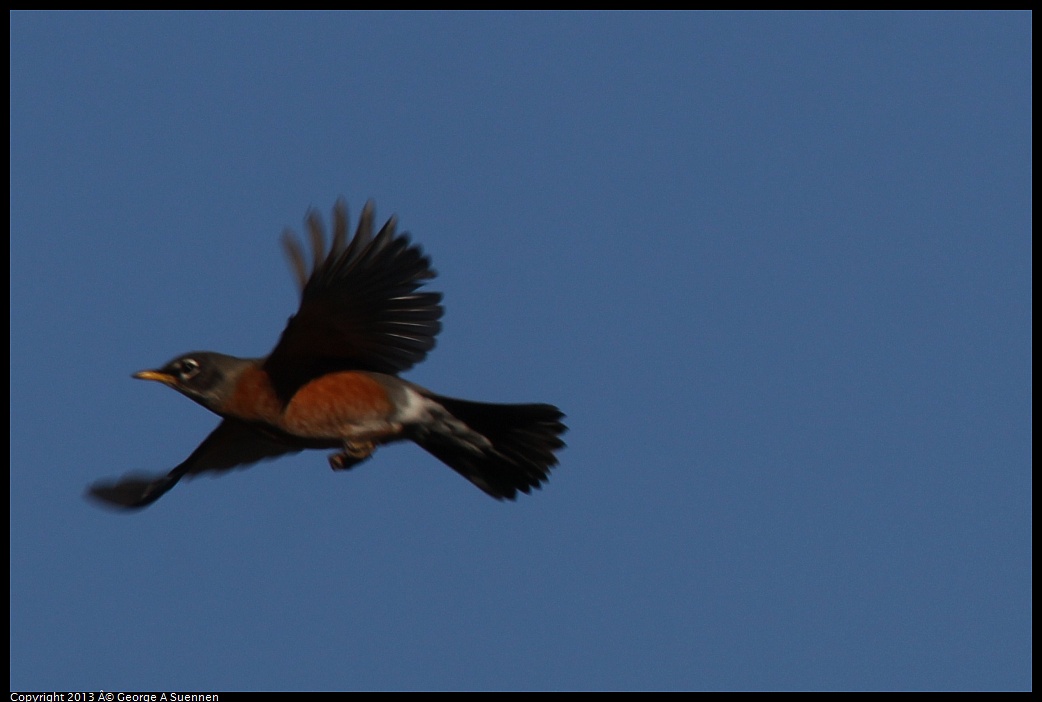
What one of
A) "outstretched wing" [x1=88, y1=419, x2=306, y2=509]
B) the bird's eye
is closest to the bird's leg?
"outstretched wing" [x1=88, y1=419, x2=306, y2=509]

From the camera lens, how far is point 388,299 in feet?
35.7

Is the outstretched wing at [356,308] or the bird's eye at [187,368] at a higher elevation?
the outstretched wing at [356,308]

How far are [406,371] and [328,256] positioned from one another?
3.83ft

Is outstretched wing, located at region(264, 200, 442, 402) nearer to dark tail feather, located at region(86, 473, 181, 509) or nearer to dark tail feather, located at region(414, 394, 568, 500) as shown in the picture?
Result: dark tail feather, located at region(414, 394, 568, 500)

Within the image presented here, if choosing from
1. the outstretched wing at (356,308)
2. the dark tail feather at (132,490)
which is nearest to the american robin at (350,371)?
the outstretched wing at (356,308)

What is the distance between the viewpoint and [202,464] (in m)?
12.4

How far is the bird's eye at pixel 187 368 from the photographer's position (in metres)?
11.2

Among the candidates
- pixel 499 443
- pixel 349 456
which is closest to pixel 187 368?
pixel 349 456

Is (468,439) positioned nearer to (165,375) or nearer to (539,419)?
(539,419)

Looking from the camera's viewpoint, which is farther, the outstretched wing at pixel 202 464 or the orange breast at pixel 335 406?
the outstretched wing at pixel 202 464

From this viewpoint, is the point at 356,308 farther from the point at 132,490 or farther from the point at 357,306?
the point at 132,490

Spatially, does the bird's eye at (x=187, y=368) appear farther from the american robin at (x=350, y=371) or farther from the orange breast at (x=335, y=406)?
the orange breast at (x=335, y=406)

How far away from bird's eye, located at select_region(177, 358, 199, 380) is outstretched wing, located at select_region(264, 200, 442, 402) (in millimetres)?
542
